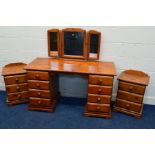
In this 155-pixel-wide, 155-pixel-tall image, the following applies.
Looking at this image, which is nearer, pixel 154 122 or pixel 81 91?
pixel 154 122

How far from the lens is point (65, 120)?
2666mm

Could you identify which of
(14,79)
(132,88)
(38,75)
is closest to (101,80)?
(132,88)

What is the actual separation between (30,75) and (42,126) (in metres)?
0.71

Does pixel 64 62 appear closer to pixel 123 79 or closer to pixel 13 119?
pixel 123 79

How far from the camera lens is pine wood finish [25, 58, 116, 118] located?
8.08 ft

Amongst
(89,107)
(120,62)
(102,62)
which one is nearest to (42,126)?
(89,107)

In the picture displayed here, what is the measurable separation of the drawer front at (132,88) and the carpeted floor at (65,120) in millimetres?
412

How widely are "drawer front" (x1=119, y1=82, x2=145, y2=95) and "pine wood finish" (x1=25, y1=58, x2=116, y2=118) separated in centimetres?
28

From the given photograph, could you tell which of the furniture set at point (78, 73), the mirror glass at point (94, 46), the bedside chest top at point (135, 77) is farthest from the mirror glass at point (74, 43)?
the bedside chest top at point (135, 77)

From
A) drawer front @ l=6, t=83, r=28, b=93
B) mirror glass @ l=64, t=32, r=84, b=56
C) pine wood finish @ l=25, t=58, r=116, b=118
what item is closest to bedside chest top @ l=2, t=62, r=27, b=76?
drawer front @ l=6, t=83, r=28, b=93

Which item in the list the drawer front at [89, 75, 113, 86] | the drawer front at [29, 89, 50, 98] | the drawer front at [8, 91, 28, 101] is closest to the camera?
the drawer front at [89, 75, 113, 86]

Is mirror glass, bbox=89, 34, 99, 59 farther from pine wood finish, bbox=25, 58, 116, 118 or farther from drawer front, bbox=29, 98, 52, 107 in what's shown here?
drawer front, bbox=29, 98, 52, 107

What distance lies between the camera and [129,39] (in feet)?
8.93

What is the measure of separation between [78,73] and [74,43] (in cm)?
57
